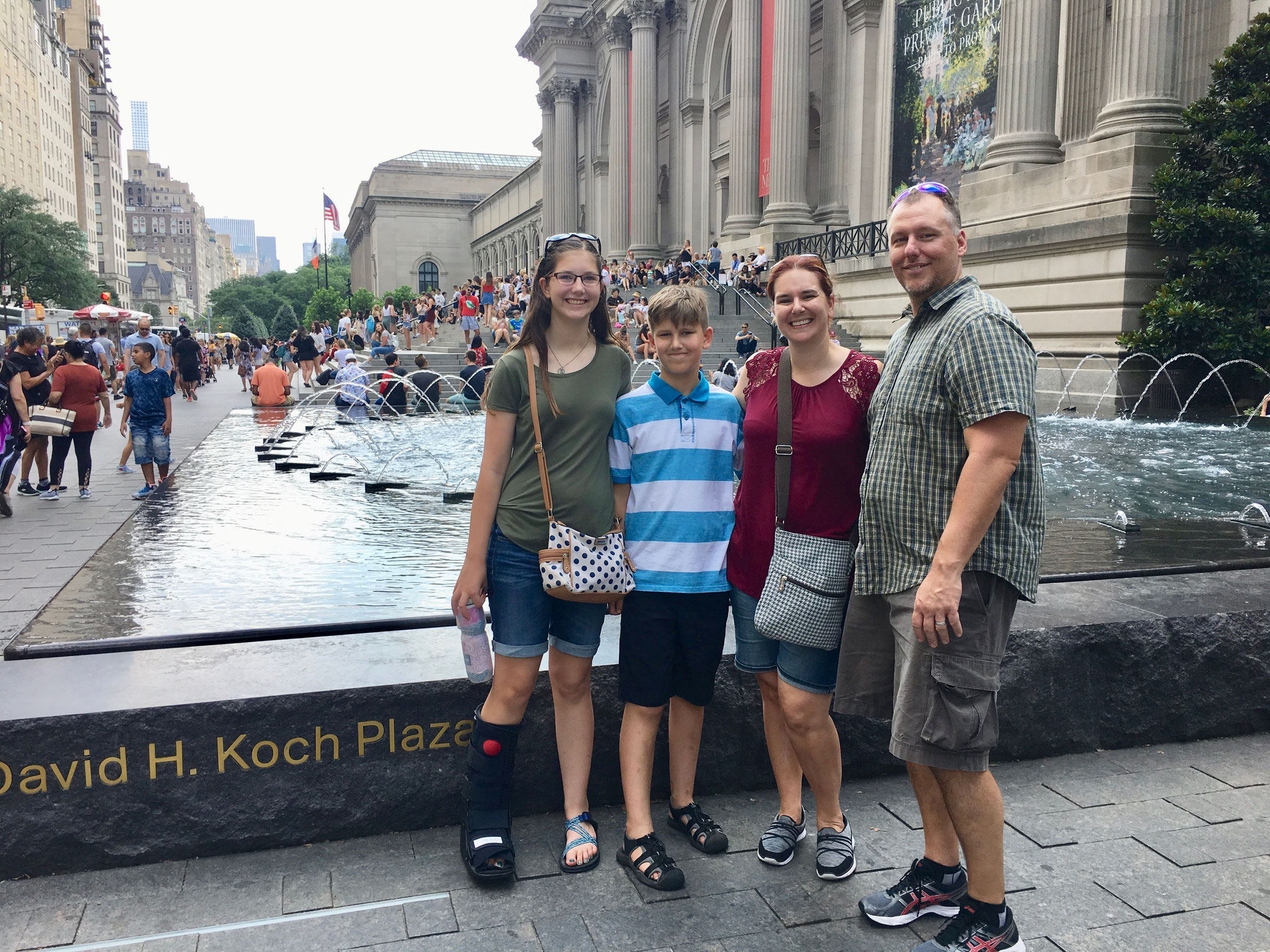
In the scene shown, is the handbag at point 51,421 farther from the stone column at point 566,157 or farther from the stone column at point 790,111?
the stone column at point 566,157

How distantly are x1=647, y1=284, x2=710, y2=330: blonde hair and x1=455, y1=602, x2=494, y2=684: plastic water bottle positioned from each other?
107 centimetres

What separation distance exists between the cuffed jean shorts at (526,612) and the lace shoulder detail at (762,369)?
877 mm

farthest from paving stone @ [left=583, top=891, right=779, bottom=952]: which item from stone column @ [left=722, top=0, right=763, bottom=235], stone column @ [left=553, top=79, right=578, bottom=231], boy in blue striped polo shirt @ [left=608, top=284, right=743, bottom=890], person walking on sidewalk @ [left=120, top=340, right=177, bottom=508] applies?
stone column @ [left=553, top=79, right=578, bottom=231]

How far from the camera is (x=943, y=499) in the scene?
2.78 meters

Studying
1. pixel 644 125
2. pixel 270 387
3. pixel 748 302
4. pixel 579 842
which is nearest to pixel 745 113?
pixel 748 302

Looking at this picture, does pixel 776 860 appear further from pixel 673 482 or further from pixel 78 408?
pixel 78 408

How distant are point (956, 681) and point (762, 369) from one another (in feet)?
3.82

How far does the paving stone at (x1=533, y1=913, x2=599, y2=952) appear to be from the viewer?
2.88 meters

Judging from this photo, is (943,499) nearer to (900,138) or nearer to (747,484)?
(747,484)

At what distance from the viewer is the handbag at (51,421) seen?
10.4m

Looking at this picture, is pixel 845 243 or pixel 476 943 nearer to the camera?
pixel 476 943

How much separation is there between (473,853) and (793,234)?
29645 millimetres

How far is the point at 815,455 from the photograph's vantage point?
10.2 ft

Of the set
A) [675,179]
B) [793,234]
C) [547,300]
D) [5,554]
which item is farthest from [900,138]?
[547,300]
